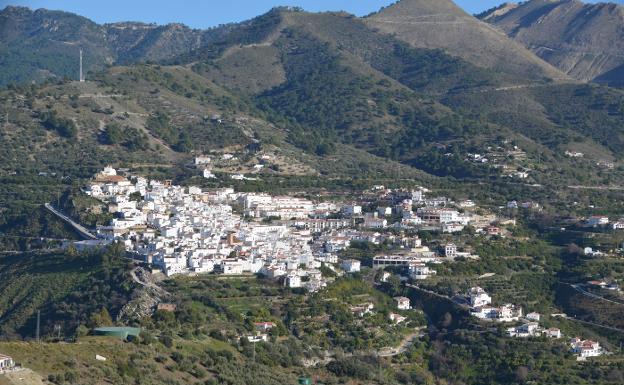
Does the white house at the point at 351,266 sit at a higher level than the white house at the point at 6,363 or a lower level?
lower

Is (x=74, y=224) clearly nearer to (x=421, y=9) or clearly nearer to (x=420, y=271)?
(x=420, y=271)

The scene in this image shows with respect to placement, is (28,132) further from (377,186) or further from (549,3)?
(549,3)

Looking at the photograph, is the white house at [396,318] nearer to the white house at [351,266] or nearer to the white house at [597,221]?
the white house at [351,266]

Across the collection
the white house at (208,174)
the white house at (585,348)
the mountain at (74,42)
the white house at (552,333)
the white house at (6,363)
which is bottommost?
the white house at (585,348)

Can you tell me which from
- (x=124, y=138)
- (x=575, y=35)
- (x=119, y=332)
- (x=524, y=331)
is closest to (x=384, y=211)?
(x=124, y=138)

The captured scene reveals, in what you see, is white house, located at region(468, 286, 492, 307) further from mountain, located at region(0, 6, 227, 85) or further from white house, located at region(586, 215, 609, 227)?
mountain, located at region(0, 6, 227, 85)

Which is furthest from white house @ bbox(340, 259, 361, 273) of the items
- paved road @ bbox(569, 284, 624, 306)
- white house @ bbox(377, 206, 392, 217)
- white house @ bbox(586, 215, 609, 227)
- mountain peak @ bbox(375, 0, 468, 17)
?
mountain peak @ bbox(375, 0, 468, 17)

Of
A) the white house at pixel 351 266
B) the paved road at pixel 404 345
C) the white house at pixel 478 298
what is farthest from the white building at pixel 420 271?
the paved road at pixel 404 345
